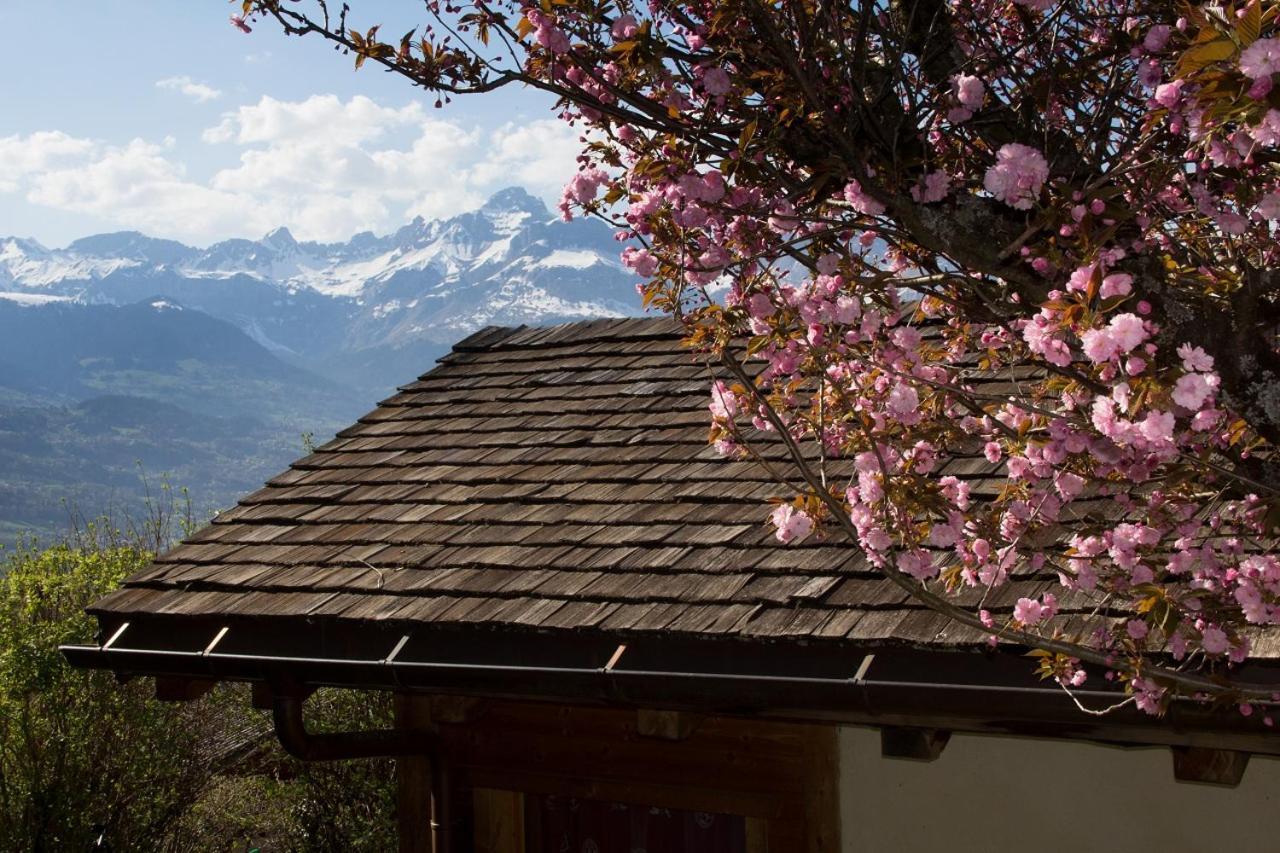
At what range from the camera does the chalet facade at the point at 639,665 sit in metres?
4.31

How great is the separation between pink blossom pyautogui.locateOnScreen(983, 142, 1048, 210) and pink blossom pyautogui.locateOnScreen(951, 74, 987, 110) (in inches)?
11.0

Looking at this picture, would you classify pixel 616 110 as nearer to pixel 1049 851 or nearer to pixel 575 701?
pixel 575 701

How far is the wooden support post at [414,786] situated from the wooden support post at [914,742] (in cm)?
247

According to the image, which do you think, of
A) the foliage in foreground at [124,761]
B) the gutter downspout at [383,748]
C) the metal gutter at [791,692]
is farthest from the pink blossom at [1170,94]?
the foliage in foreground at [124,761]

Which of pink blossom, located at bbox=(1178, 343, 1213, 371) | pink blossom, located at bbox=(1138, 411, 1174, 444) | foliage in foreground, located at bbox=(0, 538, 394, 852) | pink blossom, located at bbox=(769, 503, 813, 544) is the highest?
pink blossom, located at bbox=(1178, 343, 1213, 371)

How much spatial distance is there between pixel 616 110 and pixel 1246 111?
152 cm

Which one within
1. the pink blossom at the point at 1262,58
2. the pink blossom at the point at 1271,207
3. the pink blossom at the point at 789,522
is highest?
the pink blossom at the point at 1262,58

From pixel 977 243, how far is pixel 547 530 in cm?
329

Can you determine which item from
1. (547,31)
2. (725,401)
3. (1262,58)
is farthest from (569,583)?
(1262,58)

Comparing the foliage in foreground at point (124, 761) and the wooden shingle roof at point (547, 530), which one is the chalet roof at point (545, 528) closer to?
the wooden shingle roof at point (547, 530)

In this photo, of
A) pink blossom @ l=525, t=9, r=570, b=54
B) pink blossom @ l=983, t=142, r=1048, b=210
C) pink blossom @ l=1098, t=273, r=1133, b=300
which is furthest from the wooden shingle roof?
pink blossom @ l=1098, t=273, r=1133, b=300

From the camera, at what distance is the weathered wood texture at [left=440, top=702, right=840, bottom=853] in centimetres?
518

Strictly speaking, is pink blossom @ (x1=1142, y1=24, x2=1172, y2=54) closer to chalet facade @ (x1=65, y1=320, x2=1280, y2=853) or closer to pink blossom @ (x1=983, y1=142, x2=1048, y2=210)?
pink blossom @ (x1=983, y1=142, x2=1048, y2=210)

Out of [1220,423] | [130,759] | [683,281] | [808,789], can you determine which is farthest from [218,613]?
[130,759]
